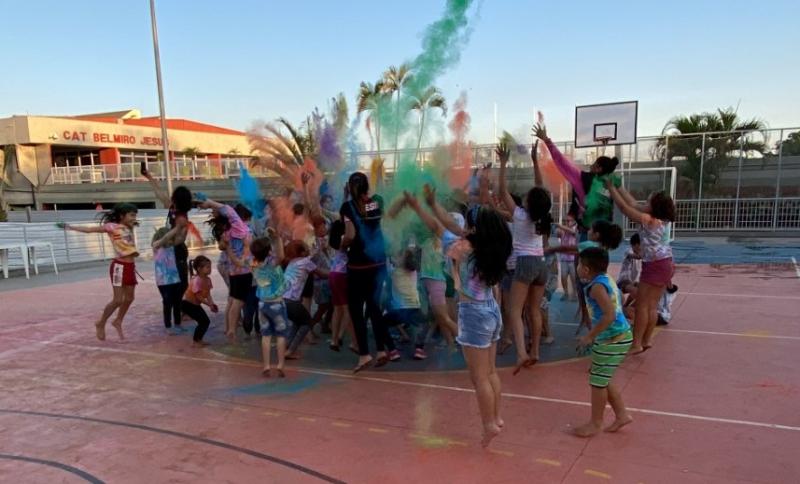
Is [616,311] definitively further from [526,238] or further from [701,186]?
[701,186]

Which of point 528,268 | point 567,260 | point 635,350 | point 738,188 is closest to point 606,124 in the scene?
point 738,188

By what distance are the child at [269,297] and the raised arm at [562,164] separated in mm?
2772

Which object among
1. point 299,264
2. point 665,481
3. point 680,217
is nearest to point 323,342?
point 299,264

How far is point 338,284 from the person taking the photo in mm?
5512

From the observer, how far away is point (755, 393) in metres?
4.48

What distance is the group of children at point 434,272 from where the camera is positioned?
365 cm

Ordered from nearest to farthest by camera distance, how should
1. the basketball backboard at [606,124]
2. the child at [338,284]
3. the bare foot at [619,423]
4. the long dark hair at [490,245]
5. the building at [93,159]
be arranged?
the long dark hair at [490,245]
the bare foot at [619,423]
the child at [338,284]
the basketball backboard at [606,124]
the building at [93,159]

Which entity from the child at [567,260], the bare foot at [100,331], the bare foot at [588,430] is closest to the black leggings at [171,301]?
the bare foot at [100,331]

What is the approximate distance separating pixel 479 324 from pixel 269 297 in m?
2.38

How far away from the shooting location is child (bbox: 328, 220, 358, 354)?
5207 millimetres

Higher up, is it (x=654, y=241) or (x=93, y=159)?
(x=93, y=159)

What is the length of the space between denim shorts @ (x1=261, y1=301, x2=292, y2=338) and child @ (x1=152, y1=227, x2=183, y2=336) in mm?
1883

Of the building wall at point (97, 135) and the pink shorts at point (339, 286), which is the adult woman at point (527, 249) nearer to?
the pink shorts at point (339, 286)

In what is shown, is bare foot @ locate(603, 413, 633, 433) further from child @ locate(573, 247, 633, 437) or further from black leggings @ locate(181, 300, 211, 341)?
black leggings @ locate(181, 300, 211, 341)
